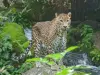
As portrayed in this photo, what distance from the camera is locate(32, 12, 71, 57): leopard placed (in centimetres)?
941

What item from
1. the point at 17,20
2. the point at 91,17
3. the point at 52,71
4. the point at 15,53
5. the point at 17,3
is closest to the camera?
the point at 52,71

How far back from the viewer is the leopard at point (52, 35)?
30.9ft

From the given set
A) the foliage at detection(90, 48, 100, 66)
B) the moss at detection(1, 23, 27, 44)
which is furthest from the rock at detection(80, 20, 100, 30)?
the moss at detection(1, 23, 27, 44)

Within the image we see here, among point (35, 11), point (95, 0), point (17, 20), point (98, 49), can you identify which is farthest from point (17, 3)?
point (98, 49)

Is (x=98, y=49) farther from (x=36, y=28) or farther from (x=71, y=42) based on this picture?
(x=36, y=28)

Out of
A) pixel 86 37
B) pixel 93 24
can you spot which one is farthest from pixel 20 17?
pixel 86 37

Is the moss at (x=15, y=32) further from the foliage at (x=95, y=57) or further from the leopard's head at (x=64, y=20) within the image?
the foliage at (x=95, y=57)

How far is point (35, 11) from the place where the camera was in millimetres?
17734

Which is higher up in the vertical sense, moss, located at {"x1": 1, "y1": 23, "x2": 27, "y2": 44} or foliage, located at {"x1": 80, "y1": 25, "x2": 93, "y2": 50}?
moss, located at {"x1": 1, "y1": 23, "x2": 27, "y2": 44}

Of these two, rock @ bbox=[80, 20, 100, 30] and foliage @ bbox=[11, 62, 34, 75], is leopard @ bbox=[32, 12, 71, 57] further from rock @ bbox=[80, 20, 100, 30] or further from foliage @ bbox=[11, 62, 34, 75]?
rock @ bbox=[80, 20, 100, 30]

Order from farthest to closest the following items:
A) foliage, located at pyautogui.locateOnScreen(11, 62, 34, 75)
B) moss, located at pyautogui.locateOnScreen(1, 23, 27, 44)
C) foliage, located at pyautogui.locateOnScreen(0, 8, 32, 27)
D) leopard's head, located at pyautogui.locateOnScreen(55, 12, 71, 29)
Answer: foliage, located at pyautogui.locateOnScreen(0, 8, 32, 27), moss, located at pyautogui.locateOnScreen(1, 23, 27, 44), leopard's head, located at pyautogui.locateOnScreen(55, 12, 71, 29), foliage, located at pyautogui.locateOnScreen(11, 62, 34, 75)

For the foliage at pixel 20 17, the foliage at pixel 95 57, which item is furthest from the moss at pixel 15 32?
the foliage at pixel 20 17

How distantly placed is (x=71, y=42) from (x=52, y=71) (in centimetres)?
680

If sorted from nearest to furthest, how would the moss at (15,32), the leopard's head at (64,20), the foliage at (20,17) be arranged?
the leopard's head at (64,20)
the moss at (15,32)
the foliage at (20,17)
